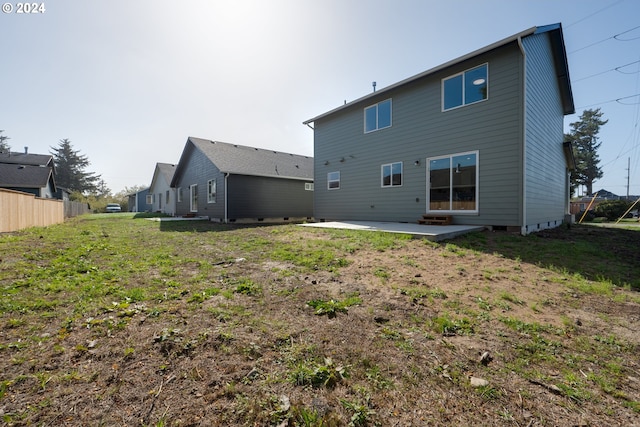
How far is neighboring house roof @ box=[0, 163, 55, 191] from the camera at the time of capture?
69.5 ft

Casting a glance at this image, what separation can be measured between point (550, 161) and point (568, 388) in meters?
11.7

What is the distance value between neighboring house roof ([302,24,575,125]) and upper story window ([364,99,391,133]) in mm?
473

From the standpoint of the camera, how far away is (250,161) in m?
16.0

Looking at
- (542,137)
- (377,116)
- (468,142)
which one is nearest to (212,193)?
(377,116)

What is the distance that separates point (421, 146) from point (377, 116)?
102 inches

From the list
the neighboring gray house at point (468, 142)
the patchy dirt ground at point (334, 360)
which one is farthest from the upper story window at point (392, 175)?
the patchy dirt ground at point (334, 360)

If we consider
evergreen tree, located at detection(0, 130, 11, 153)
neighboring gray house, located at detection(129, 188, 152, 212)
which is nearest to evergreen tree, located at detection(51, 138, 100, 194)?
evergreen tree, located at detection(0, 130, 11, 153)

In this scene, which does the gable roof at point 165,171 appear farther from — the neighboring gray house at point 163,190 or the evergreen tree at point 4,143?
the evergreen tree at point 4,143

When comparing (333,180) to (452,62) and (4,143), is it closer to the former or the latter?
(452,62)

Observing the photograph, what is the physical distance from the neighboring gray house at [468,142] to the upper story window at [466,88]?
0.03 meters

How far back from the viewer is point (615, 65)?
12000 mm

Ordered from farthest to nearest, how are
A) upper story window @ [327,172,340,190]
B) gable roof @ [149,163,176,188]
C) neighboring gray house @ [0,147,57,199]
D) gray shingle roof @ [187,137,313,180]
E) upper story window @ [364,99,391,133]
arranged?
1. gable roof @ [149,163,176,188]
2. neighboring gray house @ [0,147,57,199]
3. gray shingle roof @ [187,137,313,180]
4. upper story window @ [327,172,340,190]
5. upper story window @ [364,99,391,133]

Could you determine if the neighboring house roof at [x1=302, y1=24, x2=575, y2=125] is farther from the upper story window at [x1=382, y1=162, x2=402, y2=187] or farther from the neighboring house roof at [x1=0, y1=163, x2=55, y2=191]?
the neighboring house roof at [x1=0, y1=163, x2=55, y2=191]

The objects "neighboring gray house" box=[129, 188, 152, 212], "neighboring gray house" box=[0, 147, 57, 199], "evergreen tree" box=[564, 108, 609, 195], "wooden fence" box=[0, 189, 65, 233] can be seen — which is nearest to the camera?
"wooden fence" box=[0, 189, 65, 233]
